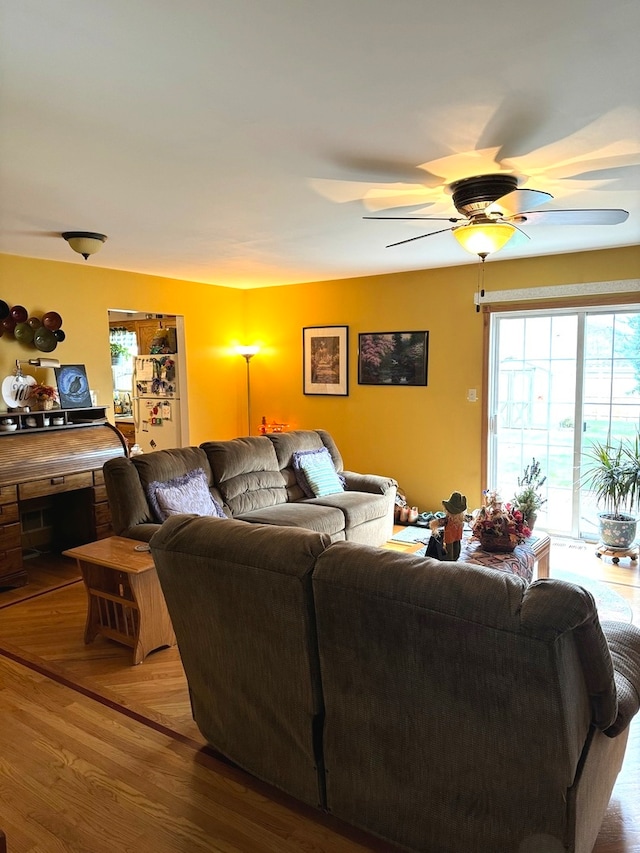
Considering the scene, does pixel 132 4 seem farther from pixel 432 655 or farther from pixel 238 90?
pixel 432 655

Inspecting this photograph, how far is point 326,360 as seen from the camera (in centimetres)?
623

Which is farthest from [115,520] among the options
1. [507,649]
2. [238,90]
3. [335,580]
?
[507,649]

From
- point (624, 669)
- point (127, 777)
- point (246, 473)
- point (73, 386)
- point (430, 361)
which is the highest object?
point (430, 361)

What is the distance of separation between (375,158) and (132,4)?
1.30 metres

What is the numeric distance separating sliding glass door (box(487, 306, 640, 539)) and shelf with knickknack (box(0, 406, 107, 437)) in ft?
11.4

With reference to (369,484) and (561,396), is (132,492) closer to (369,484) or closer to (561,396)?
(369,484)

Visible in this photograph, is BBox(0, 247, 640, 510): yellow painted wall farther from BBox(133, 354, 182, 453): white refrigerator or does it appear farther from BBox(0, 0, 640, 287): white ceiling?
BBox(0, 0, 640, 287): white ceiling

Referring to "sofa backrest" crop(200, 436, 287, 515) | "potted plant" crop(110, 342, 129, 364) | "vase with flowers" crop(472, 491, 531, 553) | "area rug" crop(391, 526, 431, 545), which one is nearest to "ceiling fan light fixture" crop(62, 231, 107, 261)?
"sofa backrest" crop(200, 436, 287, 515)

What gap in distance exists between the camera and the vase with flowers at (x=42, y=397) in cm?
453

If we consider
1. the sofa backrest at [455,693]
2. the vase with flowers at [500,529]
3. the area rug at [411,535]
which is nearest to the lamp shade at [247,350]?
the area rug at [411,535]

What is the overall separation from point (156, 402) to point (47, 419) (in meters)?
1.92

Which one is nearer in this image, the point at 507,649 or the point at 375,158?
the point at 507,649

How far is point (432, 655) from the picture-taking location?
1.48 metres

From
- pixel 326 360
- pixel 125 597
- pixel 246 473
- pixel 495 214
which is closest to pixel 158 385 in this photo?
pixel 326 360
